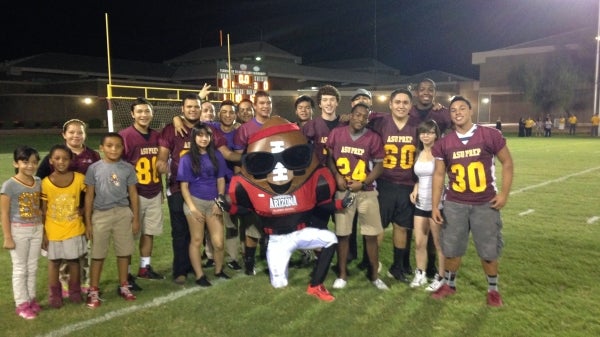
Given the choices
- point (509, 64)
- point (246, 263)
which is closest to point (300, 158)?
point (246, 263)

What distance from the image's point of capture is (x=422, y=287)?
180 inches

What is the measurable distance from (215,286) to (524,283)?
10.0 feet

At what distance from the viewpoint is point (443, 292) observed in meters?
4.34

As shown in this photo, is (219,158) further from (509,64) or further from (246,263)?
(509,64)

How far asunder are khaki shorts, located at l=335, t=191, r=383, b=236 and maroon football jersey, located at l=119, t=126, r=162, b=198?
1875mm

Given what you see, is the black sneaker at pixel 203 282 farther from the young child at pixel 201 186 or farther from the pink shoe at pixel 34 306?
the pink shoe at pixel 34 306

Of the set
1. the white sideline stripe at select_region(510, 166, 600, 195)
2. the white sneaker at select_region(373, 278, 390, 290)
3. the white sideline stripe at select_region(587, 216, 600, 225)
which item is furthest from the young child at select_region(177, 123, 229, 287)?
the white sideline stripe at select_region(510, 166, 600, 195)

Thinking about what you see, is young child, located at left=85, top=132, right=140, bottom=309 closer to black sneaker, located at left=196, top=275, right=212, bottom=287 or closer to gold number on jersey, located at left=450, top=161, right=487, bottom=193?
black sneaker, located at left=196, top=275, right=212, bottom=287

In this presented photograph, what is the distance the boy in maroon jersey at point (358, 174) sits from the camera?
4.48 metres

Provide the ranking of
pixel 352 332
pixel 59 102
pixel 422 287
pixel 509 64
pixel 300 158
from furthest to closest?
1. pixel 509 64
2. pixel 59 102
3. pixel 422 287
4. pixel 300 158
5. pixel 352 332

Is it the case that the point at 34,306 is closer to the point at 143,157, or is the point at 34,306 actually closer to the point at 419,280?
the point at 143,157

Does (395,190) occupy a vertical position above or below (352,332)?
above

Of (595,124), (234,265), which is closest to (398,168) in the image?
(234,265)

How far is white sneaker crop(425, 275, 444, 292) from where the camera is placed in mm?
4441
